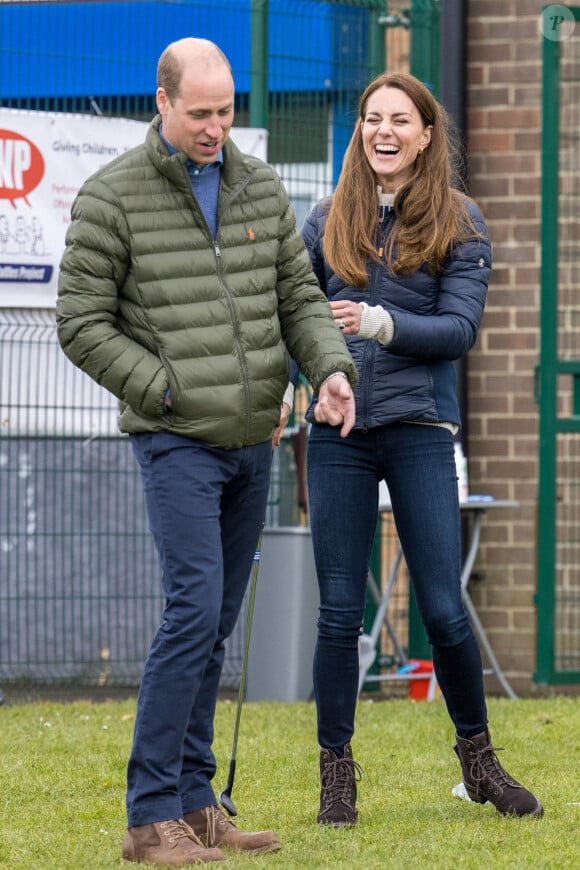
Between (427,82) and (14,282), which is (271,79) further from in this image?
(14,282)

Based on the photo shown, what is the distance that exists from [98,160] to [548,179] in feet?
7.34

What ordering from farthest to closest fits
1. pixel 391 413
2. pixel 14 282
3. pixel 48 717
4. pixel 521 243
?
pixel 521 243 → pixel 14 282 → pixel 48 717 → pixel 391 413

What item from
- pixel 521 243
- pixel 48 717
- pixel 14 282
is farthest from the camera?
pixel 521 243

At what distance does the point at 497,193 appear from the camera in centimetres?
766

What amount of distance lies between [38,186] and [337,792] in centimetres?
390

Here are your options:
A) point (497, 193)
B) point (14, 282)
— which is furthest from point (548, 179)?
point (14, 282)

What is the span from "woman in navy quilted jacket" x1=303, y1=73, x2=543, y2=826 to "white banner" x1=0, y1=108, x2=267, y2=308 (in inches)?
121

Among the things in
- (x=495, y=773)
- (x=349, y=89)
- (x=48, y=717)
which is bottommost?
(x=48, y=717)

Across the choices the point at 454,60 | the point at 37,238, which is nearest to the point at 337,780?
the point at 37,238

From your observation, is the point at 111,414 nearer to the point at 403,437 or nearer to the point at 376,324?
the point at 403,437

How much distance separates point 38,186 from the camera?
717 centimetres

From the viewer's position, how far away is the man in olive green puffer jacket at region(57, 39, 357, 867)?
370 cm

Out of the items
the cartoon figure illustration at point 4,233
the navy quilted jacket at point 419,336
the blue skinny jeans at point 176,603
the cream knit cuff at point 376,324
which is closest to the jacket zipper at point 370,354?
the navy quilted jacket at point 419,336

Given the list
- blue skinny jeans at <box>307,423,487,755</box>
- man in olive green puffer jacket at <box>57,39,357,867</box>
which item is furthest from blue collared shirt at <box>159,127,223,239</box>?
blue skinny jeans at <box>307,423,487,755</box>
